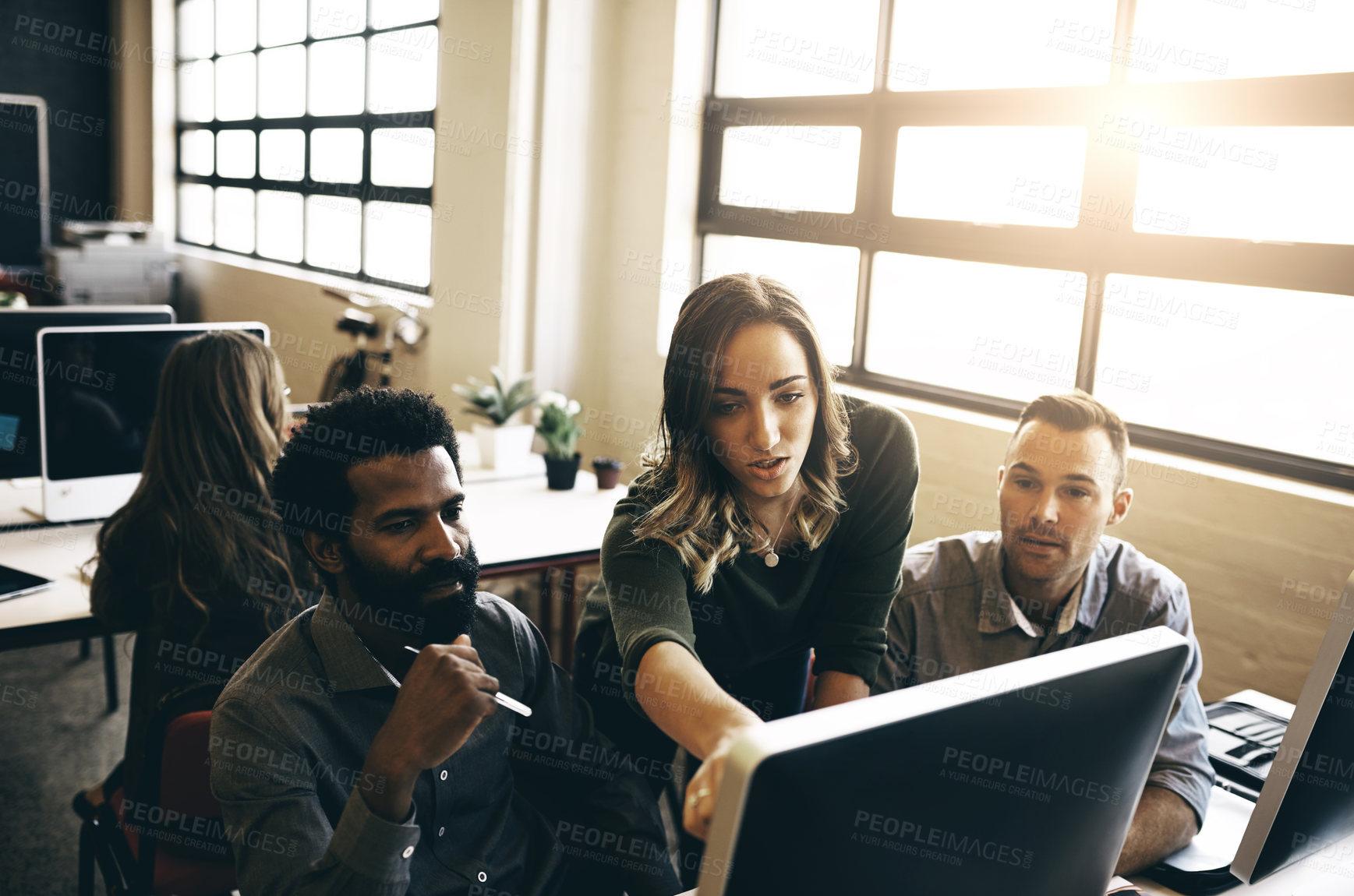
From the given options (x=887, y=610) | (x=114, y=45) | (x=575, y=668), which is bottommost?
(x=575, y=668)

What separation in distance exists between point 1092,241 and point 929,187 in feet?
1.96

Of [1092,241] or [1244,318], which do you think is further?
[1092,241]

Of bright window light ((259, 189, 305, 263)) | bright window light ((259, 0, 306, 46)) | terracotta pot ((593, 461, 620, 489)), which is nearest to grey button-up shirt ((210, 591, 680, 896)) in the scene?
terracotta pot ((593, 461, 620, 489))

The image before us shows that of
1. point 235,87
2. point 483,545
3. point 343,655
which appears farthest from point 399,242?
point 343,655

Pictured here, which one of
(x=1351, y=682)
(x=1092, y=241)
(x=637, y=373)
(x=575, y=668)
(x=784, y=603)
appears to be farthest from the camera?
(x=637, y=373)

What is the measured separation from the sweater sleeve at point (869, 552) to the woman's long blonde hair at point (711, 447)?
0.21 ft

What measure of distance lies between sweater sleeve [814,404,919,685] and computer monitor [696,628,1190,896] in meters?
0.67

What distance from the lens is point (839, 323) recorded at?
11.0 ft

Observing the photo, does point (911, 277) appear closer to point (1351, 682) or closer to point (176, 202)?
point (1351, 682)

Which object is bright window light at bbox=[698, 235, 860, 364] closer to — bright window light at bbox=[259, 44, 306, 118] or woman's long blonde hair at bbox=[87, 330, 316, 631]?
woman's long blonde hair at bbox=[87, 330, 316, 631]

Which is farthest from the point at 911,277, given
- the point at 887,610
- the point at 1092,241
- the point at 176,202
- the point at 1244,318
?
the point at 176,202

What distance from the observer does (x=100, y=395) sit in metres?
2.41

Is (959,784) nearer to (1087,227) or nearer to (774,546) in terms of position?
(774,546)

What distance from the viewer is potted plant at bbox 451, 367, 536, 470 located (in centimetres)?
327
